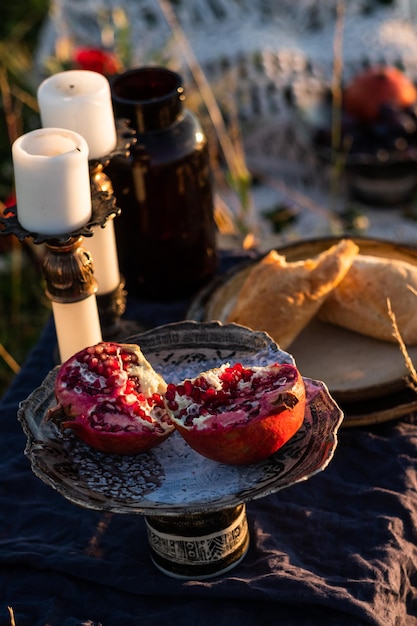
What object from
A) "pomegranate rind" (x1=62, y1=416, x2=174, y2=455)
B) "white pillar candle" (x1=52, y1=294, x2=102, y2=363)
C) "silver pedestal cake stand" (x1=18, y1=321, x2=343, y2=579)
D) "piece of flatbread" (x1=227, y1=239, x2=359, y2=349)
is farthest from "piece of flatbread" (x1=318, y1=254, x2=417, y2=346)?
"pomegranate rind" (x1=62, y1=416, x2=174, y2=455)

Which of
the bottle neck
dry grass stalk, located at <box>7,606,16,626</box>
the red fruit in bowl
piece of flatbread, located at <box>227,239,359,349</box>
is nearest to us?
dry grass stalk, located at <box>7,606,16,626</box>

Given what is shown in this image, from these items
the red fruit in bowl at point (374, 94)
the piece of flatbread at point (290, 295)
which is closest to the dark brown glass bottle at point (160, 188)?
the piece of flatbread at point (290, 295)

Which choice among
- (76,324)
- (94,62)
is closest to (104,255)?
(76,324)

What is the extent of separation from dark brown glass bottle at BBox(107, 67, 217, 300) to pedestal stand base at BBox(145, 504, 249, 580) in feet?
2.54

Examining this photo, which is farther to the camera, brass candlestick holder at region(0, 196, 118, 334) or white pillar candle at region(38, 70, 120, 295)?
white pillar candle at region(38, 70, 120, 295)

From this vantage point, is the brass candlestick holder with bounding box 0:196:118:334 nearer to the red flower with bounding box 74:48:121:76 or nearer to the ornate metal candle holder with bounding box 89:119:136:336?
the ornate metal candle holder with bounding box 89:119:136:336

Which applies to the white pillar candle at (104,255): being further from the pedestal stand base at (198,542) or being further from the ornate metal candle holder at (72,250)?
the pedestal stand base at (198,542)

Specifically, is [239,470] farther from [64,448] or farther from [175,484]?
[64,448]

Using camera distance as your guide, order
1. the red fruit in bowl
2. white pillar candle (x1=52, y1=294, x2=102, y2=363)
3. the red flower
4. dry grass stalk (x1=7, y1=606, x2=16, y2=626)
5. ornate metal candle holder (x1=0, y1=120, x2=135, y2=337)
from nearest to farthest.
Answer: dry grass stalk (x1=7, y1=606, x2=16, y2=626) < ornate metal candle holder (x1=0, y1=120, x2=135, y2=337) < white pillar candle (x1=52, y1=294, x2=102, y2=363) < the red flower < the red fruit in bowl

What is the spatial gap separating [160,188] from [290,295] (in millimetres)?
406

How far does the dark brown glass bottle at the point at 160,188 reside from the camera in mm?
1971

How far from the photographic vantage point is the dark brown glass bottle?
1.97 meters

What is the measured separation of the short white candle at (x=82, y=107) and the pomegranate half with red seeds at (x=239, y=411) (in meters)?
0.58

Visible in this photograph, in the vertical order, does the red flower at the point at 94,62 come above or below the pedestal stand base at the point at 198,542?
above
